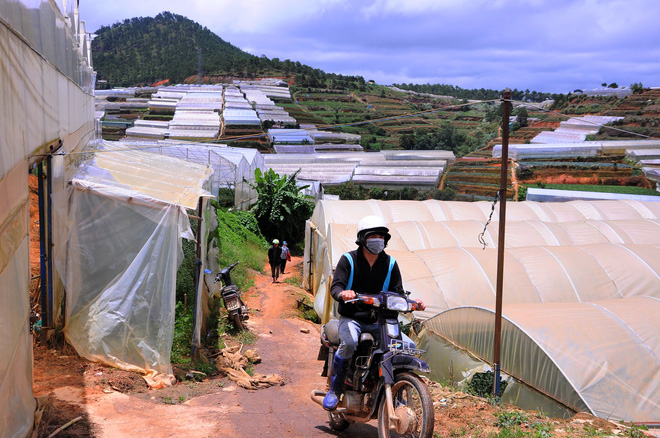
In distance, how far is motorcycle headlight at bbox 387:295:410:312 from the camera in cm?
444

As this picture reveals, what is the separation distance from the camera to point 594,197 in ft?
97.2

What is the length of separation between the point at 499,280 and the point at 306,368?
3.69 m

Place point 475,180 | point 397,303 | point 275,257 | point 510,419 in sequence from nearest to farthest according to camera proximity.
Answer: point 397,303
point 510,419
point 275,257
point 475,180

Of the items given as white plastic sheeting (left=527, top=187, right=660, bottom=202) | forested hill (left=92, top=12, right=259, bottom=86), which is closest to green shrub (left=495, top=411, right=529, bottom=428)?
white plastic sheeting (left=527, top=187, right=660, bottom=202)

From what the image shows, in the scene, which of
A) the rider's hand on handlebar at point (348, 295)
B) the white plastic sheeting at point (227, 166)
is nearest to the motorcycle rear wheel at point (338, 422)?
the rider's hand on handlebar at point (348, 295)

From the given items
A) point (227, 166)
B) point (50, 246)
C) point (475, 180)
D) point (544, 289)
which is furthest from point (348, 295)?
point (475, 180)

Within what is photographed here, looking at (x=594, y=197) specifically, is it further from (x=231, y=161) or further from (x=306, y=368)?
(x=306, y=368)

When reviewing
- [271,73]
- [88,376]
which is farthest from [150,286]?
[271,73]

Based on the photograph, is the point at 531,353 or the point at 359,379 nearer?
the point at 359,379

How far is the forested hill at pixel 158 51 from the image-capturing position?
98500mm

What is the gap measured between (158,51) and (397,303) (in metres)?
117

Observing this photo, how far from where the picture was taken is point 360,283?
16.3ft

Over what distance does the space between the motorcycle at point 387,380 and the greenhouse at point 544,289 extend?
2.86 m

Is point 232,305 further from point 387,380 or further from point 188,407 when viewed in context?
point 387,380
